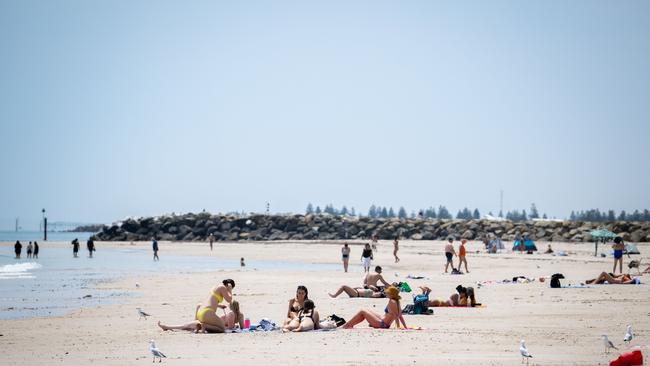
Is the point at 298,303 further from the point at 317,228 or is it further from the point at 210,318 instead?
the point at 317,228

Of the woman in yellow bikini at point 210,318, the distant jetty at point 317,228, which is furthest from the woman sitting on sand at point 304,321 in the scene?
the distant jetty at point 317,228

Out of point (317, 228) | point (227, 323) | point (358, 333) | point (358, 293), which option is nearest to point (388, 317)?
point (358, 333)

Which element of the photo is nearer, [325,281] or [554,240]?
[325,281]

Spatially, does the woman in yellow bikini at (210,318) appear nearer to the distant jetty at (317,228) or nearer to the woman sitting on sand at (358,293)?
the woman sitting on sand at (358,293)

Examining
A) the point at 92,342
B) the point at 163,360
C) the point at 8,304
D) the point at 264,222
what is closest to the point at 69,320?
the point at 92,342

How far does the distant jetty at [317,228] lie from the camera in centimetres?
6444

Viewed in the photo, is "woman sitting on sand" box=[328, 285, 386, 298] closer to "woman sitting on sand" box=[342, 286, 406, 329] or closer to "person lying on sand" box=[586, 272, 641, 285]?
"woman sitting on sand" box=[342, 286, 406, 329]

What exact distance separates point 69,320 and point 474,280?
13.3 meters

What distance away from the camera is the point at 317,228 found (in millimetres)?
79688

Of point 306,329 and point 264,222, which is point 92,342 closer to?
point 306,329

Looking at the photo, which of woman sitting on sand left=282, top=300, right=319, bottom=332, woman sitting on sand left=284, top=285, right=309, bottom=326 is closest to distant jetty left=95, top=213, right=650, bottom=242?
woman sitting on sand left=284, top=285, right=309, bottom=326

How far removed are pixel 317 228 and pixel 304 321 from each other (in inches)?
2641

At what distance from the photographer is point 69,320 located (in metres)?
15.0

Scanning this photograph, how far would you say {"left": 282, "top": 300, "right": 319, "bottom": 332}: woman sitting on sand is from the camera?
12562 millimetres
